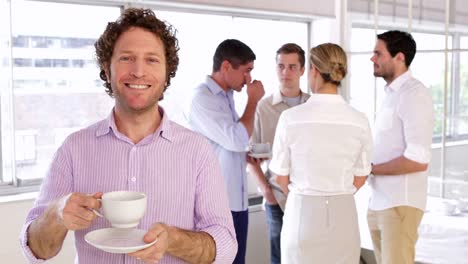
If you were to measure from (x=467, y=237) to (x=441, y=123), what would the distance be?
0.61 metres

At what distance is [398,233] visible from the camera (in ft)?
7.75

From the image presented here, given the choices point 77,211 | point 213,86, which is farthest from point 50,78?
point 77,211

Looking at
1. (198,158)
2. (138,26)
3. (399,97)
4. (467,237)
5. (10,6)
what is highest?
(10,6)

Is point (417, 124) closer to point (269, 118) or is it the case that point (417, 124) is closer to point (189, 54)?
point (269, 118)

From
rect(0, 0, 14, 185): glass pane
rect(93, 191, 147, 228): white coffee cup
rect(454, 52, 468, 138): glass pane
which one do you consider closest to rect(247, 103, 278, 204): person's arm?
rect(454, 52, 468, 138): glass pane

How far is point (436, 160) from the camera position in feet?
9.58

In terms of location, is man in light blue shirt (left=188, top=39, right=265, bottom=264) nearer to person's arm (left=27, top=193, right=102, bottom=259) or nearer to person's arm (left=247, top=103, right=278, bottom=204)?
person's arm (left=247, top=103, right=278, bottom=204)

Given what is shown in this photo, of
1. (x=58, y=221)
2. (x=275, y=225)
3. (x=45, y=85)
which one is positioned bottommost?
(x=275, y=225)

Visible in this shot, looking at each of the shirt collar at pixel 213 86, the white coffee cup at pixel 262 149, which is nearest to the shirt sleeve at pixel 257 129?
the white coffee cup at pixel 262 149

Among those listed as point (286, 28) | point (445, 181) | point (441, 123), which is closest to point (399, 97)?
point (441, 123)

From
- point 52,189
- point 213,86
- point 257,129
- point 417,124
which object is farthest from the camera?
point 257,129

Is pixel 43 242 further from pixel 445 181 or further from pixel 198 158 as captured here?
pixel 445 181

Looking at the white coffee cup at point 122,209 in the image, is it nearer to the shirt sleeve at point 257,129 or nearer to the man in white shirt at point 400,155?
the man in white shirt at point 400,155

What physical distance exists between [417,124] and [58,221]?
66.5 inches
